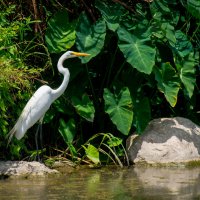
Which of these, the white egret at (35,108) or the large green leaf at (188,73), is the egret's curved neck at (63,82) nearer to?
the white egret at (35,108)

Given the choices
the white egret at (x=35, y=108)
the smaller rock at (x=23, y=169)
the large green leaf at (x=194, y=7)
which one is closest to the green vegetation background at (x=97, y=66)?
the large green leaf at (x=194, y=7)

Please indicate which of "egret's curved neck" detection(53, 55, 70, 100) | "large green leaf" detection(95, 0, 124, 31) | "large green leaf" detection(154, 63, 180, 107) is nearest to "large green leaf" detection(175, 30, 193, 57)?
"large green leaf" detection(154, 63, 180, 107)

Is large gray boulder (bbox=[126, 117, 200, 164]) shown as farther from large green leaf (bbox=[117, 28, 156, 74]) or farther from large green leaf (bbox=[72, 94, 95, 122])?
large green leaf (bbox=[117, 28, 156, 74])

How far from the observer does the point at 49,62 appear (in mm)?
8141

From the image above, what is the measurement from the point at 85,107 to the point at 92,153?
2.10ft

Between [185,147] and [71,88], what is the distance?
5.16 ft

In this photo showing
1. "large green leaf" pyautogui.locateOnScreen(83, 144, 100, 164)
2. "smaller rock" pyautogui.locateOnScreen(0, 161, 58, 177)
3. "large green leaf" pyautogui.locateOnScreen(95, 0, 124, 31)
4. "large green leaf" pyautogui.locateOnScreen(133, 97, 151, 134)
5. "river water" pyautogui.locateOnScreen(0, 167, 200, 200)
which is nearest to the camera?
"river water" pyautogui.locateOnScreen(0, 167, 200, 200)

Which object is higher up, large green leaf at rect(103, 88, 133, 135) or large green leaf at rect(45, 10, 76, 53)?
large green leaf at rect(45, 10, 76, 53)

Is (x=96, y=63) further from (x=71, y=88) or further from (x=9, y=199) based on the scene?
(x=9, y=199)

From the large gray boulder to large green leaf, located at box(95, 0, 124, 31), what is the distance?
1.27 meters

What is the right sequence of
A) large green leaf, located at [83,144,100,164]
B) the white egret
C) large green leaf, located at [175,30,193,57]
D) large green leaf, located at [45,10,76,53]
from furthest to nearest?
large green leaf, located at [175,30,193,57], large green leaf, located at [45,10,76,53], large green leaf, located at [83,144,100,164], the white egret

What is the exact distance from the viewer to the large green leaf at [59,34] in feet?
27.0

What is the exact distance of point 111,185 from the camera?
690cm

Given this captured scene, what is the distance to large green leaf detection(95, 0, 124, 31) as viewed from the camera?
832 centimetres
